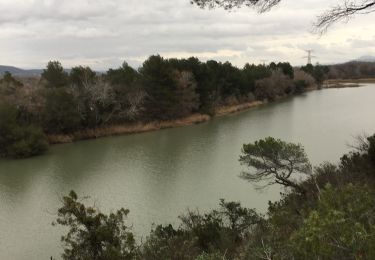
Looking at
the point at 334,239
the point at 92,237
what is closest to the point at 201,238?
the point at 92,237

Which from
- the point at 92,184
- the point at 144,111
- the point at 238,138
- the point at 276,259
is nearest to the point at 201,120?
the point at 144,111

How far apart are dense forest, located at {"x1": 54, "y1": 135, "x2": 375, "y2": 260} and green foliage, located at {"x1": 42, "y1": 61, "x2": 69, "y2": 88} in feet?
84.6

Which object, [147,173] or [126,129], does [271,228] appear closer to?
[147,173]

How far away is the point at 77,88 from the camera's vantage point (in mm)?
31156

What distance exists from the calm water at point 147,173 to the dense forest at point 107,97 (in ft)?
7.12

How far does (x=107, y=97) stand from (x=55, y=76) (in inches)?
215

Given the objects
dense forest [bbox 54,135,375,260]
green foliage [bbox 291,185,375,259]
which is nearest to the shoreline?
dense forest [bbox 54,135,375,260]

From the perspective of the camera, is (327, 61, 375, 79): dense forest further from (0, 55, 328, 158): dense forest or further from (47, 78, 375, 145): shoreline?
(47, 78, 375, 145): shoreline

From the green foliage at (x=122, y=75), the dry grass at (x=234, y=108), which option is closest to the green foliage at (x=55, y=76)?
the green foliage at (x=122, y=75)

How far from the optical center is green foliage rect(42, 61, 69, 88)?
3328 cm

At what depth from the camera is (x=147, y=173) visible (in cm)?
1848

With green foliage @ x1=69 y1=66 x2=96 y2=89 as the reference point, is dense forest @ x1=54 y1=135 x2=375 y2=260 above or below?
below

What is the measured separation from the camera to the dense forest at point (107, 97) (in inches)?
997

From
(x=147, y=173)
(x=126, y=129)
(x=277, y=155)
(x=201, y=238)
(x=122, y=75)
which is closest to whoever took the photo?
(x=201, y=238)
